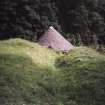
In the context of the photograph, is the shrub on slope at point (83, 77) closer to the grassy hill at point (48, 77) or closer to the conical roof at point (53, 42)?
the grassy hill at point (48, 77)

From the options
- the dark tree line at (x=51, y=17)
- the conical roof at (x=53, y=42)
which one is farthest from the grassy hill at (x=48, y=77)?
the dark tree line at (x=51, y=17)

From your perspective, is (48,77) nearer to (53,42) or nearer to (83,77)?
(83,77)

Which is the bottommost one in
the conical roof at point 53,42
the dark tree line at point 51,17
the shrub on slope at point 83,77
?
the shrub on slope at point 83,77

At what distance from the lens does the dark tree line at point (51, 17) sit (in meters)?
10.6

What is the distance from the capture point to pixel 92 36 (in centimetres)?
1346

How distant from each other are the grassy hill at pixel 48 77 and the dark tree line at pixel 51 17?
218 cm

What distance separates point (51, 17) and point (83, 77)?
5.13 metres

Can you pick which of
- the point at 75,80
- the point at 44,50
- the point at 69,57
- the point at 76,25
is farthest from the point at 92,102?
the point at 76,25

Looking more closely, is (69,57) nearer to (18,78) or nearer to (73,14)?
(18,78)

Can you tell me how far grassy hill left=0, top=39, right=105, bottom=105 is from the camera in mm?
6188

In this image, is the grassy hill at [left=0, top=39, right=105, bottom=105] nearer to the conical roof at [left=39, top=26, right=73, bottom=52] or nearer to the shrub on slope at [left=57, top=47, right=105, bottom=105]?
the shrub on slope at [left=57, top=47, right=105, bottom=105]

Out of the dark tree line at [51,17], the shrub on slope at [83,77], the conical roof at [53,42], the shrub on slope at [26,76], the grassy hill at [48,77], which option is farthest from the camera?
the dark tree line at [51,17]

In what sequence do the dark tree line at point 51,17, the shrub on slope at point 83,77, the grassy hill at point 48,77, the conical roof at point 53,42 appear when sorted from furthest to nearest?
the dark tree line at point 51,17 < the conical roof at point 53,42 < the shrub on slope at point 83,77 < the grassy hill at point 48,77

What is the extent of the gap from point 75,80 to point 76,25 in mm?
6279
